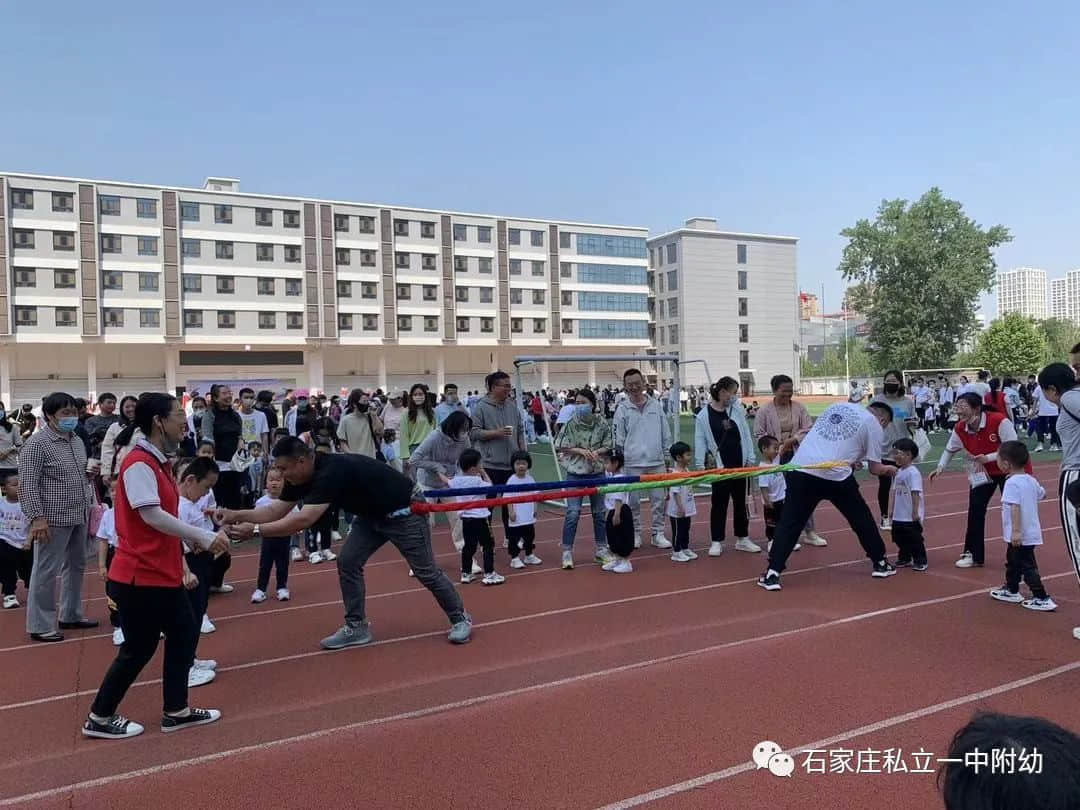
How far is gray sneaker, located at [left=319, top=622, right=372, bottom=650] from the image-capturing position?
5969 millimetres

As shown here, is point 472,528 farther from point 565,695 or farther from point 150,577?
point 150,577

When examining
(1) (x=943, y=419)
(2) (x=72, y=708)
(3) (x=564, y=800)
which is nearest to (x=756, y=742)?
(3) (x=564, y=800)

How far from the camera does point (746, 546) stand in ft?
30.3

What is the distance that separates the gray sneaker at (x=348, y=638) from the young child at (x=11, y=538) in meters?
3.32

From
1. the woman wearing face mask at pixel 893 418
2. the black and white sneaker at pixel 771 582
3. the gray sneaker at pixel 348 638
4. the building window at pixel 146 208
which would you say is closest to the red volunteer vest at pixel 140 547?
the gray sneaker at pixel 348 638

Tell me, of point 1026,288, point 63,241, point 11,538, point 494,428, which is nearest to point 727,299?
point 63,241

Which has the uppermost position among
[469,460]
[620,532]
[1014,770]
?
[469,460]

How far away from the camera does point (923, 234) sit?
58.0 metres

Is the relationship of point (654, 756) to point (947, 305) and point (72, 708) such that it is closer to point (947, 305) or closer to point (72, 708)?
point (72, 708)

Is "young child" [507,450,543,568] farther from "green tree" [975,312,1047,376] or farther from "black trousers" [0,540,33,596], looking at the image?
"green tree" [975,312,1047,376]

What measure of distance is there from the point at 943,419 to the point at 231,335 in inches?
1611

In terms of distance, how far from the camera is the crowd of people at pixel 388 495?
14.8ft

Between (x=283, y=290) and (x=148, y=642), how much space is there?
5096 cm

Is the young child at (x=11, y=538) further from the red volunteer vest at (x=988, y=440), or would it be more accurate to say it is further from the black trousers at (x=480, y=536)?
the red volunteer vest at (x=988, y=440)
